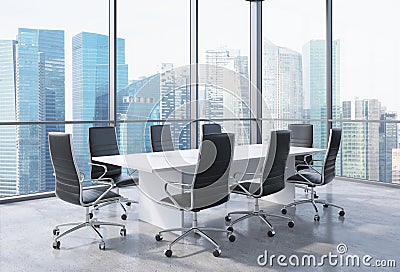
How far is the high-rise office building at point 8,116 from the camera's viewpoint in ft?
19.7

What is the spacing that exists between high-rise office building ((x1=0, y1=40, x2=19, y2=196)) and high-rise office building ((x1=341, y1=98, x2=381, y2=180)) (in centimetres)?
525

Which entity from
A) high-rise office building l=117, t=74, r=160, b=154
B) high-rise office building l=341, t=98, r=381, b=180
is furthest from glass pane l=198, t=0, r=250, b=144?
high-rise office building l=341, t=98, r=381, b=180

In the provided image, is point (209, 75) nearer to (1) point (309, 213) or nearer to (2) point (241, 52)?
(2) point (241, 52)

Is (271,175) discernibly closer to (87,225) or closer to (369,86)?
(87,225)

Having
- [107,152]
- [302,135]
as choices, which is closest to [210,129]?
[302,135]

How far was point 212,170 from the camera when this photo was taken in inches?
150

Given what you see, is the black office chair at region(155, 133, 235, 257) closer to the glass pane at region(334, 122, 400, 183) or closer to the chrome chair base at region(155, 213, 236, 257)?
the chrome chair base at region(155, 213, 236, 257)

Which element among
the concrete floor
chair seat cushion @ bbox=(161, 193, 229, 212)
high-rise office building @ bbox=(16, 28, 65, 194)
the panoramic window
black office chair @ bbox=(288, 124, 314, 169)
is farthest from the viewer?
the panoramic window

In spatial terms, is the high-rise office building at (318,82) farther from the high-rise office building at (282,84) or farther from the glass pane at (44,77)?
the glass pane at (44,77)

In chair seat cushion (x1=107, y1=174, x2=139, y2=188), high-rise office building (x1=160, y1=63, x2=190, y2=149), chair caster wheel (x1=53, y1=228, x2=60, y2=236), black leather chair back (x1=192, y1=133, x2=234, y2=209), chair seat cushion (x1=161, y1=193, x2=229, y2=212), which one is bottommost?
chair caster wheel (x1=53, y1=228, x2=60, y2=236)

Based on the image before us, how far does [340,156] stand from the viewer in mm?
7773

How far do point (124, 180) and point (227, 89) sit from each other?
4141 mm

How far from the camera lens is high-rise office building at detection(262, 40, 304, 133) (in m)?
8.46

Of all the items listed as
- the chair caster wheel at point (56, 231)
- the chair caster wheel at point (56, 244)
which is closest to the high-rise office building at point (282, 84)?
the chair caster wheel at point (56, 231)
